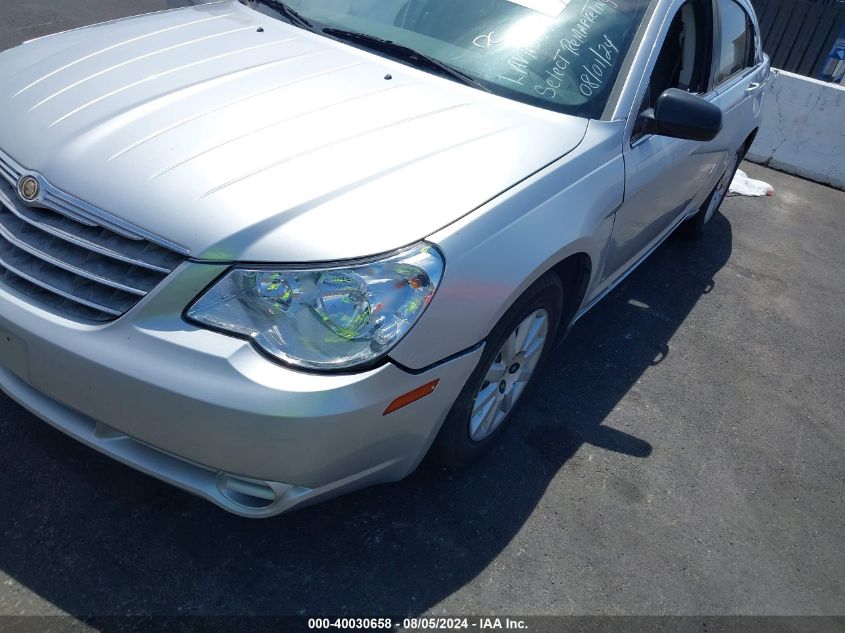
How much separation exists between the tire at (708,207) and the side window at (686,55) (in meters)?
1.37

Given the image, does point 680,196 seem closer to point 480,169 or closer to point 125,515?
point 480,169

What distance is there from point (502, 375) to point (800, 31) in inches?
388

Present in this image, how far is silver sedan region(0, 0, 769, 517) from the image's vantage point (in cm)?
199

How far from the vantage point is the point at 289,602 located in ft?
7.45

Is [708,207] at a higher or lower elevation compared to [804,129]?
lower

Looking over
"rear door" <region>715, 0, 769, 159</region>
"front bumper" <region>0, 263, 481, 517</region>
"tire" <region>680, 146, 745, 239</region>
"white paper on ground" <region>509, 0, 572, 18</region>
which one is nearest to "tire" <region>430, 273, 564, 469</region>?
"front bumper" <region>0, 263, 481, 517</region>

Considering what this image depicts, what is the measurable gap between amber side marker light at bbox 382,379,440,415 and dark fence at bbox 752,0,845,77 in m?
10.3

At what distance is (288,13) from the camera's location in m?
3.26

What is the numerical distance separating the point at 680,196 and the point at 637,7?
105cm

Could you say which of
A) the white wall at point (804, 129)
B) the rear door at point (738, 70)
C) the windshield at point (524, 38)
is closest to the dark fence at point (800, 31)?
the white wall at point (804, 129)

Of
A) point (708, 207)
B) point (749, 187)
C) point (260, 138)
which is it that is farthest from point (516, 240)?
point (749, 187)

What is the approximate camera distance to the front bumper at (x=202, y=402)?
192 centimetres

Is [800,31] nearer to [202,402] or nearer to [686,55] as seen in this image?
[686,55]

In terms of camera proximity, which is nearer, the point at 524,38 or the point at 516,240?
the point at 516,240
